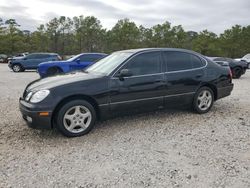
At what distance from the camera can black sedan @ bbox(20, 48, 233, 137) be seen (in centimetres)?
455

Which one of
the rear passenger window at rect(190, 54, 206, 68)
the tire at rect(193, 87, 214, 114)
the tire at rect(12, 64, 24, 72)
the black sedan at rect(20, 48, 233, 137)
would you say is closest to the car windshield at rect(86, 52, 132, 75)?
the black sedan at rect(20, 48, 233, 137)

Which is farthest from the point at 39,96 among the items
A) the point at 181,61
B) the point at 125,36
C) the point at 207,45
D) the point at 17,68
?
the point at 207,45

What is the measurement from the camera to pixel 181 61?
19.3ft

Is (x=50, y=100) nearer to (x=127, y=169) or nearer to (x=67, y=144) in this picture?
(x=67, y=144)

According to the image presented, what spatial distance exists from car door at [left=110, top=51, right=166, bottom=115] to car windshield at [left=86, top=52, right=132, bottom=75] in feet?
0.56

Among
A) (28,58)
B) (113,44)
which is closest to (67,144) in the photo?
(28,58)

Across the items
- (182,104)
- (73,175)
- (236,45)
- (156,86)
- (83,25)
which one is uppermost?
(83,25)

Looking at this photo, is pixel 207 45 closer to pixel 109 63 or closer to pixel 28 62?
pixel 28 62

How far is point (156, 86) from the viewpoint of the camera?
537 cm

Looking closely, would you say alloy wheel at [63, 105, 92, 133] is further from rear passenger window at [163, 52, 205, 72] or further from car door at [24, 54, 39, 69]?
car door at [24, 54, 39, 69]

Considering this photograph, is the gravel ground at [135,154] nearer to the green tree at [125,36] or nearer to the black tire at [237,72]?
the black tire at [237,72]

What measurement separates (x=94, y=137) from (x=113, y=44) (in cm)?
4126

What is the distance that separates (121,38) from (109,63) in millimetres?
39486

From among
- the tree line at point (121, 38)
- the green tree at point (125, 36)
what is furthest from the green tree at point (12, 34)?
the green tree at point (125, 36)
